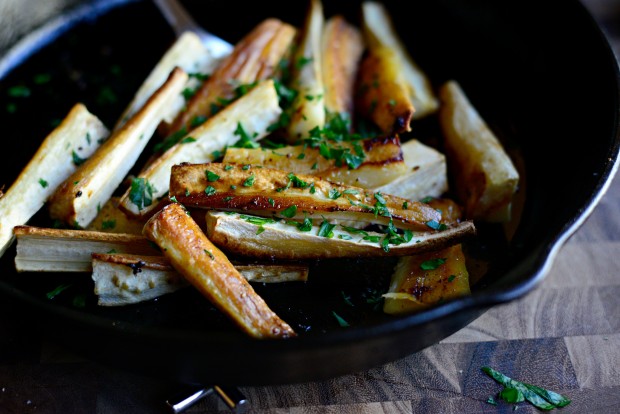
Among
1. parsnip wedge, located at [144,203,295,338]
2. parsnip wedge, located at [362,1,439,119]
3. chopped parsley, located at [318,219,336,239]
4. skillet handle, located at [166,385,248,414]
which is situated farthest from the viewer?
parsnip wedge, located at [362,1,439,119]

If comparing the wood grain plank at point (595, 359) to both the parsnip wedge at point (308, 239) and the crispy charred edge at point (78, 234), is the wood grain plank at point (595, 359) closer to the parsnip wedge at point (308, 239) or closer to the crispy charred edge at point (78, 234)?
the parsnip wedge at point (308, 239)

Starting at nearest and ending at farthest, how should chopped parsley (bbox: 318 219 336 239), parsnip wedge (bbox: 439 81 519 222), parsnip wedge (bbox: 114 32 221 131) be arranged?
chopped parsley (bbox: 318 219 336 239) < parsnip wedge (bbox: 439 81 519 222) < parsnip wedge (bbox: 114 32 221 131)

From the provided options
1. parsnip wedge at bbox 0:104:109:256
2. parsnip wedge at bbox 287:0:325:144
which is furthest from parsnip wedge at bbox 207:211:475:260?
parsnip wedge at bbox 0:104:109:256

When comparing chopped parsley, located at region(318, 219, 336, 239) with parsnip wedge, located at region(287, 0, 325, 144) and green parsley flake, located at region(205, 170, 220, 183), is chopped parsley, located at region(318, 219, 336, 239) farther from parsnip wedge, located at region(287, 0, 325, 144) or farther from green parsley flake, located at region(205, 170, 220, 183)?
parsnip wedge, located at region(287, 0, 325, 144)

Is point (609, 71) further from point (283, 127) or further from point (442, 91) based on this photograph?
point (283, 127)

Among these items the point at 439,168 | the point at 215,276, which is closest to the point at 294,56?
the point at 439,168

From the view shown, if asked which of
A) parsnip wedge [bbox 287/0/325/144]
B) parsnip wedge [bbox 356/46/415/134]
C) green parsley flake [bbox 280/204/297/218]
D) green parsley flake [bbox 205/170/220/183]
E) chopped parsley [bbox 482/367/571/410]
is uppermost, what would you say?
green parsley flake [bbox 205/170/220/183]

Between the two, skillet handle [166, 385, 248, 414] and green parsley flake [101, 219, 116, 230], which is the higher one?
green parsley flake [101, 219, 116, 230]

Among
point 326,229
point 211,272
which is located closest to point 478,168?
point 326,229
